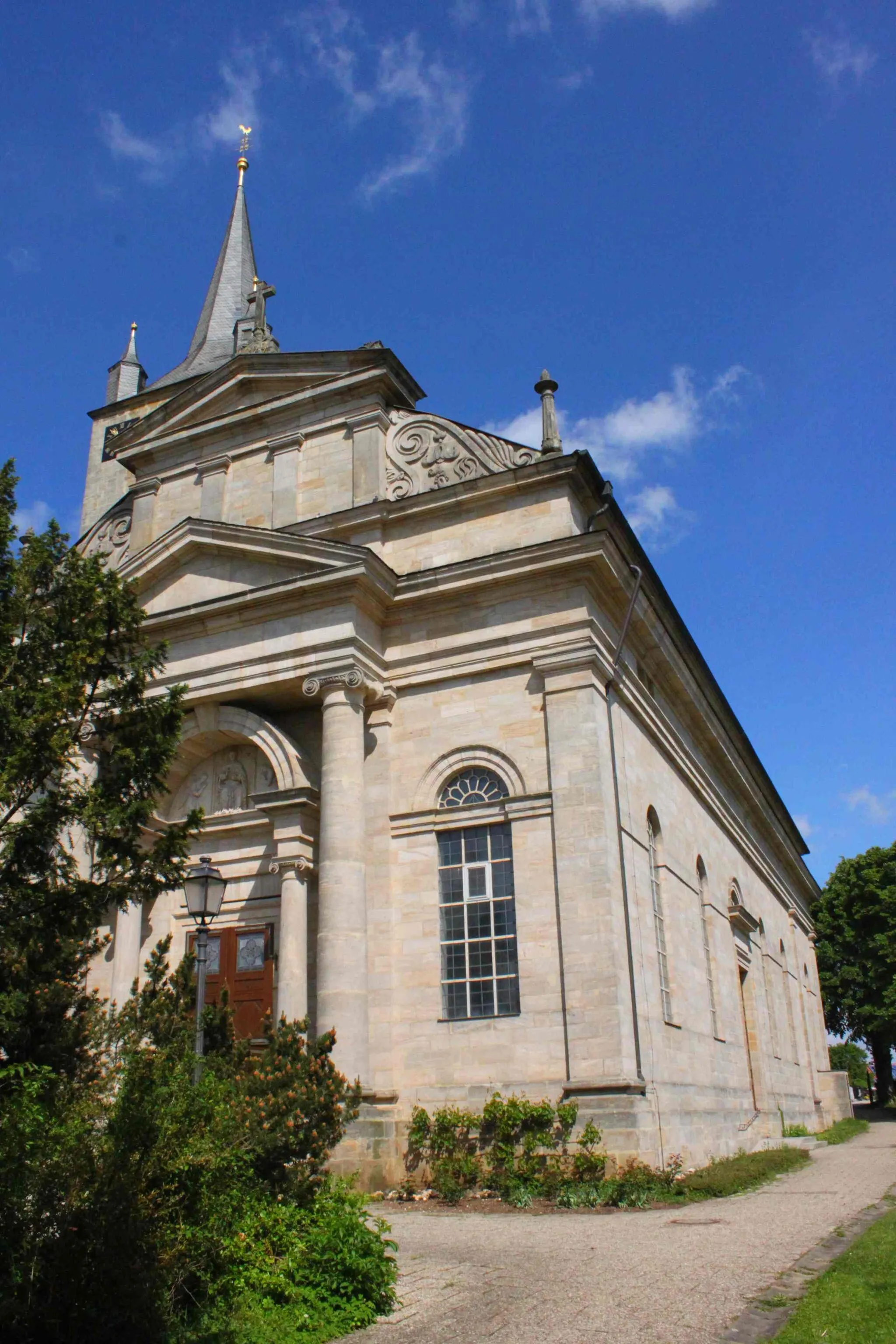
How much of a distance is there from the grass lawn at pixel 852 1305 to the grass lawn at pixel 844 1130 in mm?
21979

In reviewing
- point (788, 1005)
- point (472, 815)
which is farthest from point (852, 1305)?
point (788, 1005)

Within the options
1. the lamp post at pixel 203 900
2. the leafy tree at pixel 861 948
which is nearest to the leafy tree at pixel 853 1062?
the leafy tree at pixel 861 948

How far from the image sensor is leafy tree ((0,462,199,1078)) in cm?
698

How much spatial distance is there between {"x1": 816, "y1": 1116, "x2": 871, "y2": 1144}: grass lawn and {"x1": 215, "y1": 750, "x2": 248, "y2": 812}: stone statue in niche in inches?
760

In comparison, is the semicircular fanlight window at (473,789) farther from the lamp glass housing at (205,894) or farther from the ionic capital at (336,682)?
the lamp glass housing at (205,894)

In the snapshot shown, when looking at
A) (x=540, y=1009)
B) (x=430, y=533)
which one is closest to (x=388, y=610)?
(x=430, y=533)

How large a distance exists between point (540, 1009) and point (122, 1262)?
10448 mm

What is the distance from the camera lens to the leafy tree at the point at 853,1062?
8712 cm

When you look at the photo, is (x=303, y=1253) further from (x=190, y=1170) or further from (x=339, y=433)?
(x=339, y=433)

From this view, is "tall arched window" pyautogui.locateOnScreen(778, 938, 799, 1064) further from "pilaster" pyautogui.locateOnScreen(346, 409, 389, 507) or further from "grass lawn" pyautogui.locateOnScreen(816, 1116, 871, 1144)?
"pilaster" pyautogui.locateOnScreen(346, 409, 389, 507)

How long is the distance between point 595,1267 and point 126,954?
11.3 metres

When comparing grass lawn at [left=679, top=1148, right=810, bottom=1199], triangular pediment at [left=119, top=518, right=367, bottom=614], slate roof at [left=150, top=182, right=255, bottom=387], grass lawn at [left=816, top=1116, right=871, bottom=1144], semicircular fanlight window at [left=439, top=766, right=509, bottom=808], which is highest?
slate roof at [left=150, top=182, right=255, bottom=387]

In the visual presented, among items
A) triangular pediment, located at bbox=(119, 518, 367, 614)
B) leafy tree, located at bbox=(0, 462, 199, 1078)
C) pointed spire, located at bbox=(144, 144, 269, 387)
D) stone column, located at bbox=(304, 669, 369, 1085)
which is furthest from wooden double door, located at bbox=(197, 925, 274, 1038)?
pointed spire, located at bbox=(144, 144, 269, 387)

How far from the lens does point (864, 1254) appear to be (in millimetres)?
9664
